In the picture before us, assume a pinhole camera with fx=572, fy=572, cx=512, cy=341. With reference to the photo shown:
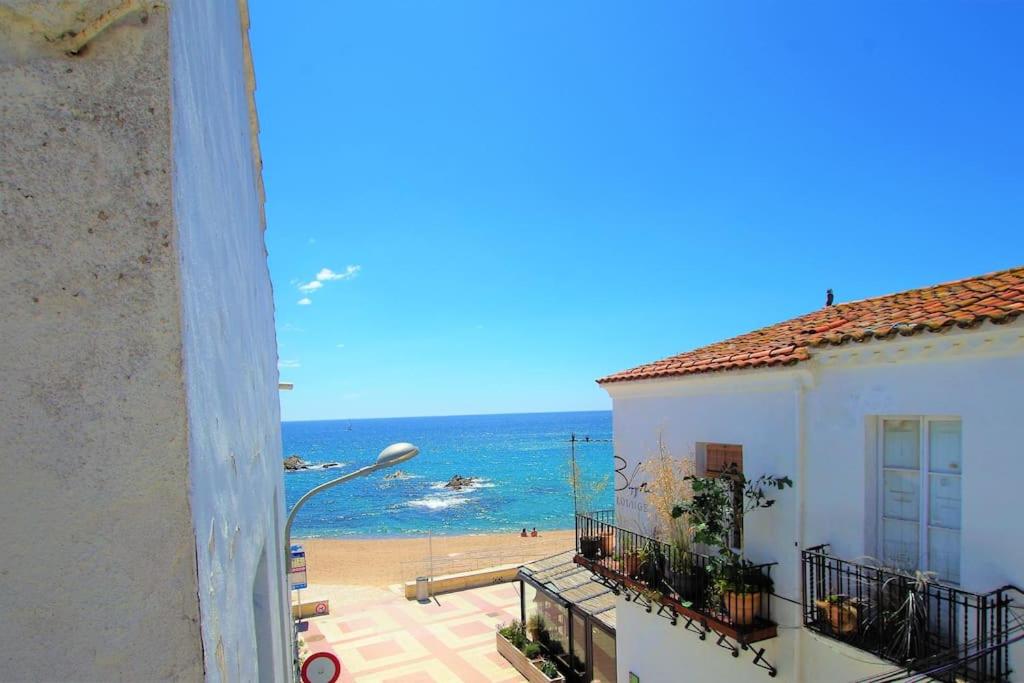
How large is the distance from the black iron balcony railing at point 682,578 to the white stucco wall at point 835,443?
32 centimetres

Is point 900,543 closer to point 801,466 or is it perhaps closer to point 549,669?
point 801,466

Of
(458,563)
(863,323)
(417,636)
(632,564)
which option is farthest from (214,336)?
(458,563)

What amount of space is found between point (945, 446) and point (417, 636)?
52.3 feet

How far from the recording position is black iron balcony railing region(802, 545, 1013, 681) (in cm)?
550

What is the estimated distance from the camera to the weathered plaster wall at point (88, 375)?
3.57 ft

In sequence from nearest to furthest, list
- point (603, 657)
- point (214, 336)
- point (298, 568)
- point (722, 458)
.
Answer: point (214, 336) < point (722, 458) < point (603, 657) < point (298, 568)

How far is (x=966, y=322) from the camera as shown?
226 inches

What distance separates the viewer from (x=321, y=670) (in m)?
8.07

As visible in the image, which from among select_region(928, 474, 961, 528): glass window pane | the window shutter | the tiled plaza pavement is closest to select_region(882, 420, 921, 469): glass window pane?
select_region(928, 474, 961, 528): glass window pane

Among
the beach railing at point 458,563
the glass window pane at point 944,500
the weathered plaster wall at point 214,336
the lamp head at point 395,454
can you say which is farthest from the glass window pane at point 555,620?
the weathered plaster wall at point 214,336

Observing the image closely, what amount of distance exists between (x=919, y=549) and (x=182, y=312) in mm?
7806

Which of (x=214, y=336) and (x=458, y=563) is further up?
(x=214, y=336)

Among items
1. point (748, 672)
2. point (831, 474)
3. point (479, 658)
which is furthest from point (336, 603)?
point (831, 474)

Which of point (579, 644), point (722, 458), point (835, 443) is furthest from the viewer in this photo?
point (579, 644)
